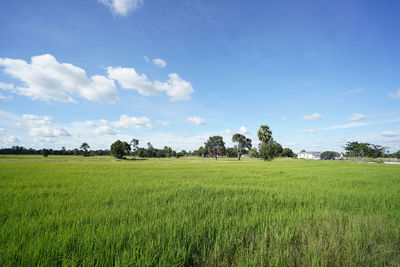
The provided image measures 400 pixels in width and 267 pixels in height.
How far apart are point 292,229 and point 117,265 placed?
3.05 meters

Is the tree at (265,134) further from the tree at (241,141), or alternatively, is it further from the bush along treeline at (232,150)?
the tree at (241,141)

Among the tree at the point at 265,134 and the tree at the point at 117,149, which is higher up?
the tree at the point at 265,134

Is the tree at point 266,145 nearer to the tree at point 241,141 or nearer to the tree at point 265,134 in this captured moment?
the tree at point 265,134

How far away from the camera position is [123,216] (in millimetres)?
3705

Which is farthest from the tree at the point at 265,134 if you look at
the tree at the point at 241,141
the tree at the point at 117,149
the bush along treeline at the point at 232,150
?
the tree at the point at 117,149

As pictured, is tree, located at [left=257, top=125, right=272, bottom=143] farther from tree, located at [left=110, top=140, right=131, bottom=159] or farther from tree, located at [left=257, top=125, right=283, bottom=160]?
tree, located at [left=110, top=140, right=131, bottom=159]

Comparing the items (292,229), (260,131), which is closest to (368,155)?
(260,131)

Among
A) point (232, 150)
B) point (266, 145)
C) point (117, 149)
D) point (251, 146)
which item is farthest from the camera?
point (232, 150)

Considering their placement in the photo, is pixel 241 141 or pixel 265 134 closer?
pixel 265 134

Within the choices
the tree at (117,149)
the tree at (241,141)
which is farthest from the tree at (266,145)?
the tree at (117,149)

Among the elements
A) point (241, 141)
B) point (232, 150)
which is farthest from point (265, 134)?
point (232, 150)

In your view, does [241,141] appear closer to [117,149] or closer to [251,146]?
[251,146]

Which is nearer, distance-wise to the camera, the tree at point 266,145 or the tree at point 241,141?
the tree at point 266,145

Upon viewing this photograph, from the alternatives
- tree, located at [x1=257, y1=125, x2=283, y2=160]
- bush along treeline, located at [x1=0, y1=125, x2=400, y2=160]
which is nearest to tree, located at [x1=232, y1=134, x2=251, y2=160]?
bush along treeline, located at [x1=0, y1=125, x2=400, y2=160]
